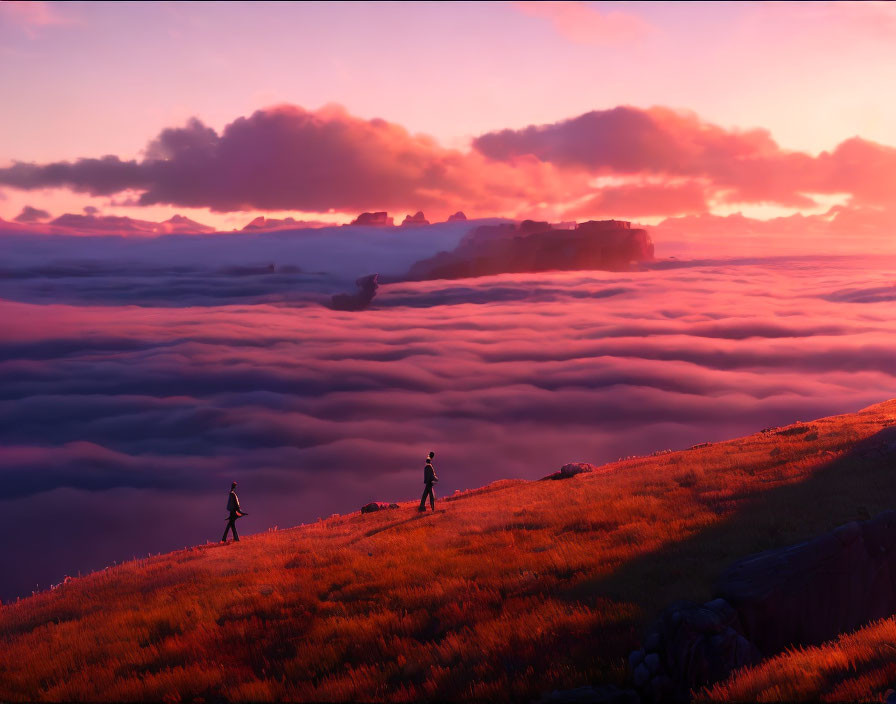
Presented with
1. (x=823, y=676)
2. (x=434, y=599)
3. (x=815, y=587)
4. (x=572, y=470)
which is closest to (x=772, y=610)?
(x=815, y=587)

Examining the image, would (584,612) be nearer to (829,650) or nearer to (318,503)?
(829,650)

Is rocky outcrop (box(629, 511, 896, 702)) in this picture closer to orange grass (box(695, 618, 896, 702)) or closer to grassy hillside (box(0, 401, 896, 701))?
orange grass (box(695, 618, 896, 702))

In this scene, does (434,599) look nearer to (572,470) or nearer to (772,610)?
(772,610)

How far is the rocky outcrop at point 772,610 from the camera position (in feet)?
24.4

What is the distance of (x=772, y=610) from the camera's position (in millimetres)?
8305

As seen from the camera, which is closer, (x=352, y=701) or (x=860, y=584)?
(x=352, y=701)

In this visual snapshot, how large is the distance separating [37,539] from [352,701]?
607 ft

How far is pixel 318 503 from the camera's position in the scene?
172 metres

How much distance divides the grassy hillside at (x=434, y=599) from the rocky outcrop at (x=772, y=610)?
1.81 feet

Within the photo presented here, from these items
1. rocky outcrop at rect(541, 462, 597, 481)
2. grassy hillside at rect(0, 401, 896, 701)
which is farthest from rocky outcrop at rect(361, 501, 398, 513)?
grassy hillside at rect(0, 401, 896, 701)

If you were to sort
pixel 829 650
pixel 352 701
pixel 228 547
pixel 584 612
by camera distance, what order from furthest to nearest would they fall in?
pixel 228 547, pixel 584 612, pixel 352 701, pixel 829 650

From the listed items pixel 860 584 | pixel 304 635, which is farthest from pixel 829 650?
pixel 304 635

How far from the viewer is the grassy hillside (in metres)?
8.57

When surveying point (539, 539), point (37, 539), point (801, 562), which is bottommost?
point (37, 539)
